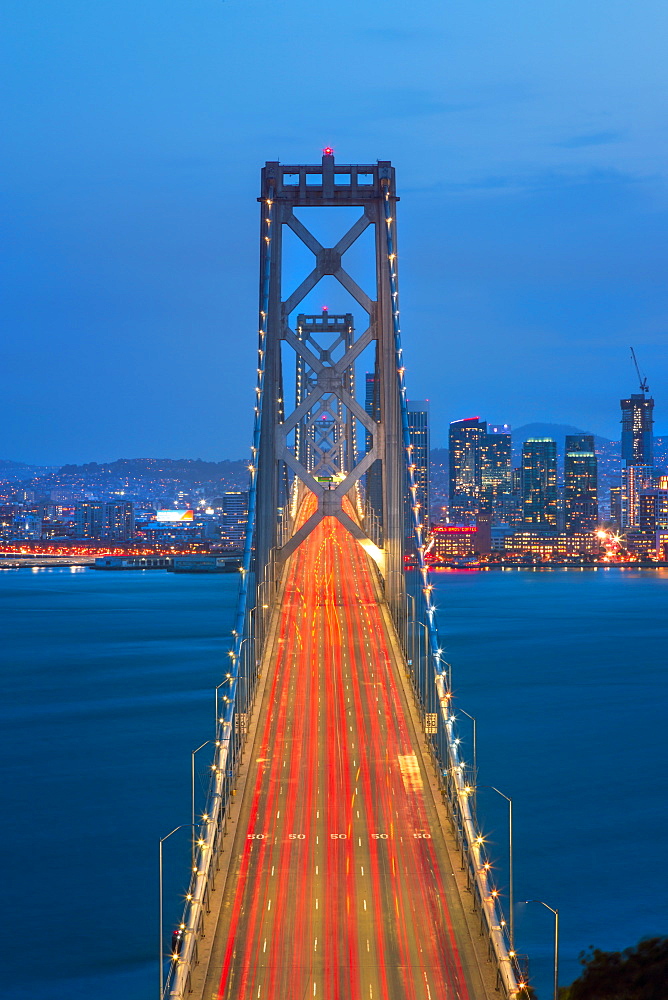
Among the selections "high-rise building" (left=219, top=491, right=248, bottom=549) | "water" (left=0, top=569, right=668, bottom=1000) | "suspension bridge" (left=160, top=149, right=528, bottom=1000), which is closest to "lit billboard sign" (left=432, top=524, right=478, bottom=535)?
"high-rise building" (left=219, top=491, right=248, bottom=549)

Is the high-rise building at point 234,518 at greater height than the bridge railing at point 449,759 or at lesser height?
greater

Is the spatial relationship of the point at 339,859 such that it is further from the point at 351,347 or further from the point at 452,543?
the point at 452,543

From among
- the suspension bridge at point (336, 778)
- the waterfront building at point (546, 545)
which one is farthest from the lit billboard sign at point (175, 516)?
the suspension bridge at point (336, 778)

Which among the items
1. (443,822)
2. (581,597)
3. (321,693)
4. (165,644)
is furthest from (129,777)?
(581,597)

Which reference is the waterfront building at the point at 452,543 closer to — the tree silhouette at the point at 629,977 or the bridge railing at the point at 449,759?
the bridge railing at the point at 449,759

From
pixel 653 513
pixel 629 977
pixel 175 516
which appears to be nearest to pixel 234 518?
pixel 175 516

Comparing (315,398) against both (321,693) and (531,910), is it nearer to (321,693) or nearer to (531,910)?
(321,693)

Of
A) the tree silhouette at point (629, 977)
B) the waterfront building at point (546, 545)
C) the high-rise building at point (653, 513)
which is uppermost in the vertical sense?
the high-rise building at point (653, 513)
